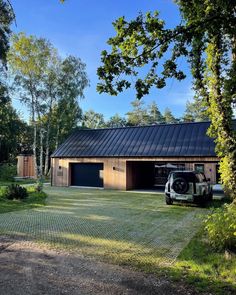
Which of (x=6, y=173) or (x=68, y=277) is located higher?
(x=6, y=173)

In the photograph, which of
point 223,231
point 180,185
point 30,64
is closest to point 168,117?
point 30,64

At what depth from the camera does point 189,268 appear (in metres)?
5.37

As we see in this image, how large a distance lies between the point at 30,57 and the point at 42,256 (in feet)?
88.9

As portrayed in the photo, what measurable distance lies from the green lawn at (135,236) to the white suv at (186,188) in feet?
3.13

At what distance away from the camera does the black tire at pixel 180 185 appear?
1359cm

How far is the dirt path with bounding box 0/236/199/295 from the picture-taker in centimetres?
433

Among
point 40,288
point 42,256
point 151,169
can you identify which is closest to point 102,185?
point 151,169

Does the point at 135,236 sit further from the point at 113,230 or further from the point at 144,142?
the point at 144,142

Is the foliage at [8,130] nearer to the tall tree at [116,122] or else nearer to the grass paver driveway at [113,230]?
the grass paver driveway at [113,230]

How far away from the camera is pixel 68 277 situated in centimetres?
481

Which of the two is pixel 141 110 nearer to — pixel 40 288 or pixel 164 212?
pixel 164 212

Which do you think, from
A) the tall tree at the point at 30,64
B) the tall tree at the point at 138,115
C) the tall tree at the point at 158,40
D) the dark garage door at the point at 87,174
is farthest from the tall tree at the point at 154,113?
the tall tree at the point at 158,40

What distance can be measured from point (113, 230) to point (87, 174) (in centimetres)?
1648

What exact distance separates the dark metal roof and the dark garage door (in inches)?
46.9
